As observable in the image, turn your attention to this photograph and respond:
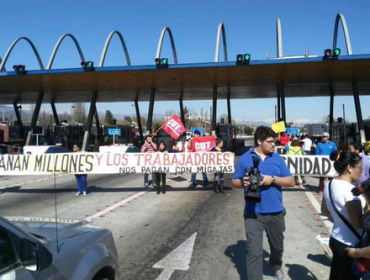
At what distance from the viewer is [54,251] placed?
2697 millimetres

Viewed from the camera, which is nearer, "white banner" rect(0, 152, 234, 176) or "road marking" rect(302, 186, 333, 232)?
"road marking" rect(302, 186, 333, 232)

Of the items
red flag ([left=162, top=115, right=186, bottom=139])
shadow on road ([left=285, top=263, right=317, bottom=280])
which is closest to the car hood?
shadow on road ([left=285, top=263, right=317, bottom=280])

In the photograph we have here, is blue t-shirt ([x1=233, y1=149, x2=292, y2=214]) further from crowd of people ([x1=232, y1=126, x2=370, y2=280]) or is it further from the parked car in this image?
the parked car

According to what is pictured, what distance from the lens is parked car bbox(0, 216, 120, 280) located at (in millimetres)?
2314

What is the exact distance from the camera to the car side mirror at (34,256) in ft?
7.68

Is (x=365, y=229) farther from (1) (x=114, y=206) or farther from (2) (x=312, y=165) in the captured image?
(2) (x=312, y=165)

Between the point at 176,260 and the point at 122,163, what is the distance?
726 cm

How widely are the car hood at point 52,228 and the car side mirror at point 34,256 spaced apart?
1.37 ft

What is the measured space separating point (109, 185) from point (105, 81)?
1710 centimetres

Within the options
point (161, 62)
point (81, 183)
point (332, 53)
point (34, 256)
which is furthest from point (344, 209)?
point (161, 62)

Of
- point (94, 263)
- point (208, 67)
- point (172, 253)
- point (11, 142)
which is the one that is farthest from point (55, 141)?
point (94, 263)

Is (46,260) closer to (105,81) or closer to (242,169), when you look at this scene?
(242,169)

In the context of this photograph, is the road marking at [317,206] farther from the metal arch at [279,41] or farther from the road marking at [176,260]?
the metal arch at [279,41]

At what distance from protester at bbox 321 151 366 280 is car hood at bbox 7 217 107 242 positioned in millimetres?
2279
